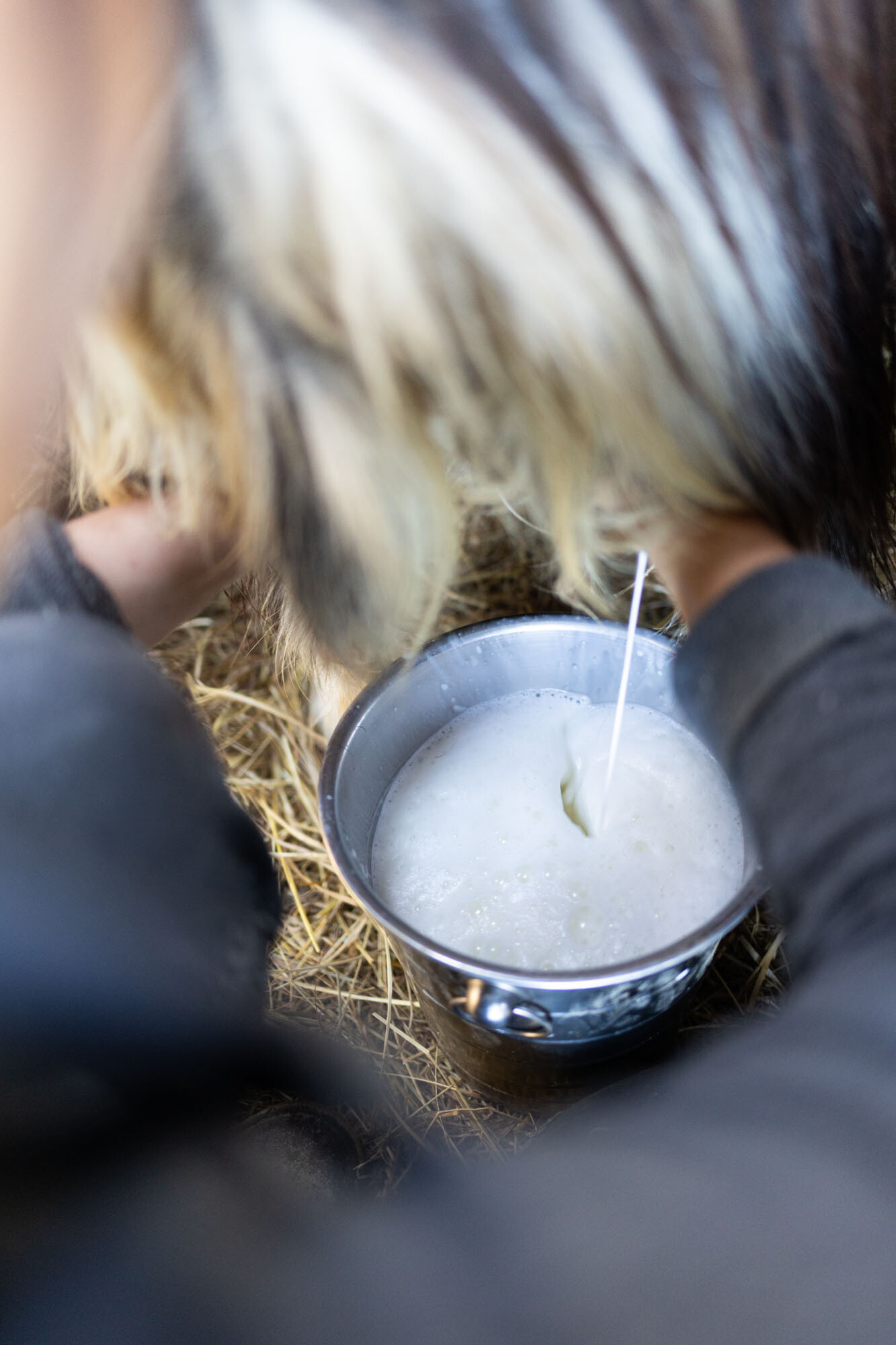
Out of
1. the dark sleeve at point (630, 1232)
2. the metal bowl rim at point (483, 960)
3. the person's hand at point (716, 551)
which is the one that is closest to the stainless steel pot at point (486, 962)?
the metal bowl rim at point (483, 960)

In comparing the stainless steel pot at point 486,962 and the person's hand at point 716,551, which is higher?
the person's hand at point 716,551

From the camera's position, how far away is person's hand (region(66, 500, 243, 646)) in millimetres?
576

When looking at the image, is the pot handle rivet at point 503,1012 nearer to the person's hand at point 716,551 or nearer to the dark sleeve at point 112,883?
the dark sleeve at point 112,883

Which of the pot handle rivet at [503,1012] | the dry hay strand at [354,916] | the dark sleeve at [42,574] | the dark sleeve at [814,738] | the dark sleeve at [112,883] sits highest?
the dark sleeve at [42,574]

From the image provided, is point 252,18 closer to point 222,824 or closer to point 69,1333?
point 222,824

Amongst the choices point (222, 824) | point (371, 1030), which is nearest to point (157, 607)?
point (222, 824)

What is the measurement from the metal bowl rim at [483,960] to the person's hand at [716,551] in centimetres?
22

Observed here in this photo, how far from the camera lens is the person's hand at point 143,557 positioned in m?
0.58

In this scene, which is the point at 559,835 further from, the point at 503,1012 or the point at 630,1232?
the point at 630,1232

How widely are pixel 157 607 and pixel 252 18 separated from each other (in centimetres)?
37

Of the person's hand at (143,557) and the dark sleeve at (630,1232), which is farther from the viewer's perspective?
the person's hand at (143,557)

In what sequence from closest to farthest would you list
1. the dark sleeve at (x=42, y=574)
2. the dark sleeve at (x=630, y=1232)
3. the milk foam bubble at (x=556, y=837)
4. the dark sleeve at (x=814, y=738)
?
1. the dark sleeve at (x=630, y=1232)
2. the dark sleeve at (x=814, y=738)
3. the dark sleeve at (x=42, y=574)
4. the milk foam bubble at (x=556, y=837)

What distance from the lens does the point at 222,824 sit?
458mm

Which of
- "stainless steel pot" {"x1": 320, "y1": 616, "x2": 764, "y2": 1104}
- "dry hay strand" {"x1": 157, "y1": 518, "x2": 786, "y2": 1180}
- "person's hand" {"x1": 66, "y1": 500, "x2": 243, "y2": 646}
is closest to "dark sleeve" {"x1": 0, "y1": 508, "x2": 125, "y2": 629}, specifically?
"person's hand" {"x1": 66, "y1": 500, "x2": 243, "y2": 646}
